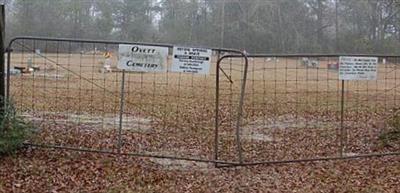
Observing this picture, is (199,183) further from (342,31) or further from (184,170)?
(342,31)

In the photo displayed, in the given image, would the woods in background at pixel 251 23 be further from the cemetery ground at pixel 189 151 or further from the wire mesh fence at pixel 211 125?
the cemetery ground at pixel 189 151

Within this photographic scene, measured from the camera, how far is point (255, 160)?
23.4 ft

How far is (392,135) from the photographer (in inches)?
330

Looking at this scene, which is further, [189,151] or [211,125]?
[211,125]

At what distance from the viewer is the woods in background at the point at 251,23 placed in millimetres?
53344

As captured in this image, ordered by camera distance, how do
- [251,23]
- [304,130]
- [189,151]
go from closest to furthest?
[189,151] < [304,130] < [251,23]

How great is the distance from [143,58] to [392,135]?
4118 millimetres

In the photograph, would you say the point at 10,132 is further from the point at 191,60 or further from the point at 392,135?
the point at 392,135

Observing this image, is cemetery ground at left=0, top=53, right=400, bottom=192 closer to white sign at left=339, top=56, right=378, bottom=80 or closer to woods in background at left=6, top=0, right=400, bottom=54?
white sign at left=339, top=56, right=378, bottom=80

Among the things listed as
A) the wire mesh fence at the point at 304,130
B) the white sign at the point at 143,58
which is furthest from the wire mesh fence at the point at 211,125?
→ the white sign at the point at 143,58

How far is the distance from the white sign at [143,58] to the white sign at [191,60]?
0.14 metres

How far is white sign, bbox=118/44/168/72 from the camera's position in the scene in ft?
21.7

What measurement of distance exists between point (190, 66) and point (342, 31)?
53133mm

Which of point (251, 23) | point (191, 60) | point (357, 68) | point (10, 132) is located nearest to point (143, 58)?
point (191, 60)
